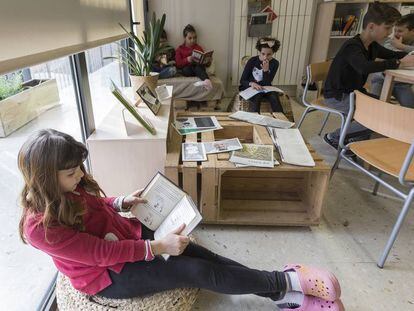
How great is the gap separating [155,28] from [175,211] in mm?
1433

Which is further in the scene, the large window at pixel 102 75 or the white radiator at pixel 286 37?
the white radiator at pixel 286 37

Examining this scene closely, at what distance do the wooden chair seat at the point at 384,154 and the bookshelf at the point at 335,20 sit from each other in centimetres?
228

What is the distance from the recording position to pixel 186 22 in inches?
146

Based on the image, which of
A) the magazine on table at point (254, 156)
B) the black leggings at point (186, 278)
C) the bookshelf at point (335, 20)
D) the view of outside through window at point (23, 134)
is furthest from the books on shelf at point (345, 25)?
the black leggings at point (186, 278)

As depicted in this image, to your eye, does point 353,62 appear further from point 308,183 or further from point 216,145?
point 216,145

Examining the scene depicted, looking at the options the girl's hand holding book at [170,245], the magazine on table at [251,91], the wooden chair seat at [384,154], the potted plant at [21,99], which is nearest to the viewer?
the girl's hand holding book at [170,245]

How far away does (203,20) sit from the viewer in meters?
3.72

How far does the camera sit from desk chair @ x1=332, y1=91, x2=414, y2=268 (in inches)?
48.5

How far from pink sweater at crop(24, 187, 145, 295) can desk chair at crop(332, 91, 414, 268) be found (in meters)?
1.06

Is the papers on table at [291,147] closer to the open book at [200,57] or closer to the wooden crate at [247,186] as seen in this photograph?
the wooden crate at [247,186]

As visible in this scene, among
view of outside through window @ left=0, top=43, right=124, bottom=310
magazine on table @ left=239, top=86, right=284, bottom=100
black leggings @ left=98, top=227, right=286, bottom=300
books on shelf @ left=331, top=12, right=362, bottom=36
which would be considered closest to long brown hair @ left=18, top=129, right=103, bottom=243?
black leggings @ left=98, top=227, right=286, bottom=300

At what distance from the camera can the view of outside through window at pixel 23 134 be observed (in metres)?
1.21

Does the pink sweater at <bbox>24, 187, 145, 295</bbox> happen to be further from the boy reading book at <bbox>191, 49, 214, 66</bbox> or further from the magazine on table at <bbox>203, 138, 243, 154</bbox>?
the boy reading book at <bbox>191, 49, 214, 66</bbox>

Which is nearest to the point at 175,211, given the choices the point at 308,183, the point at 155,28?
the point at 308,183
